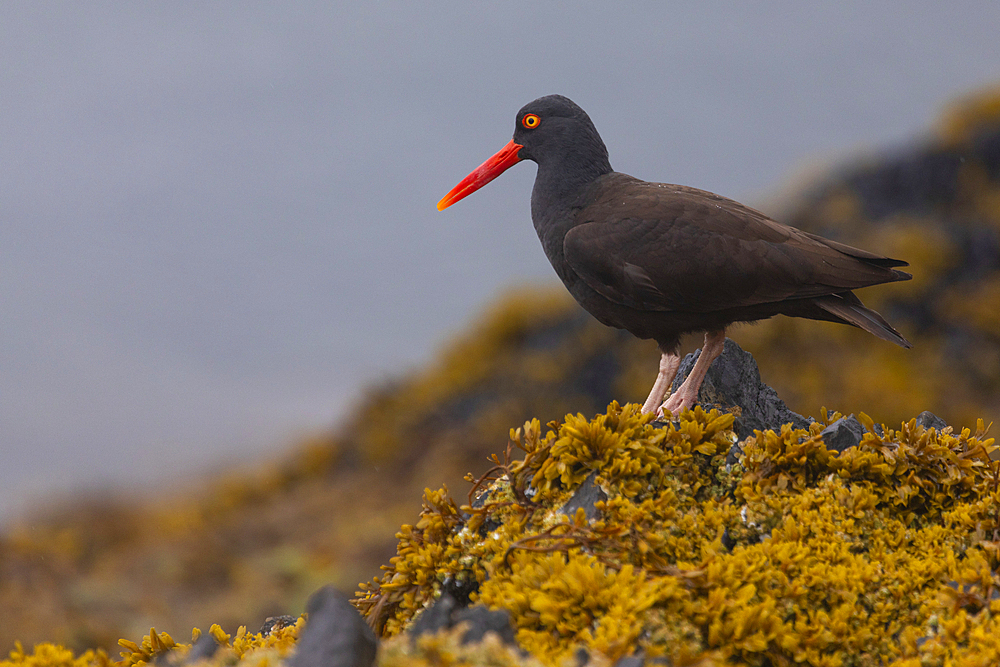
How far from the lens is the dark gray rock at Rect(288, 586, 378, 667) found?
2.56 meters

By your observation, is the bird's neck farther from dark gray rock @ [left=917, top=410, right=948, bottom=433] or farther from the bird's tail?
dark gray rock @ [left=917, top=410, right=948, bottom=433]

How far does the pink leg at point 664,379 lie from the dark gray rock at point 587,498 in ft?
4.66

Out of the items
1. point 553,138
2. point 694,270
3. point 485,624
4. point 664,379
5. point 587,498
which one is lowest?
point 485,624

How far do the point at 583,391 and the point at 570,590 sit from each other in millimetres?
11977

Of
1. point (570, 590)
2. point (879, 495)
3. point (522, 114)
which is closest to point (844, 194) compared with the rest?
point (522, 114)

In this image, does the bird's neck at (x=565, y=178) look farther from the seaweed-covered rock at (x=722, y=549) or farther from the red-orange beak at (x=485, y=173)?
the seaweed-covered rock at (x=722, y=549)

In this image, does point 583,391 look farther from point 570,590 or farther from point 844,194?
point 570,590

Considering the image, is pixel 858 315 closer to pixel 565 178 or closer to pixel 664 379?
pixel 664 379

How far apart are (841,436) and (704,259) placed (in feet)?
4.55

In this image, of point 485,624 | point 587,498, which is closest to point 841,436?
point 587,498

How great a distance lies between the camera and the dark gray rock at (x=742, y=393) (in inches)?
192

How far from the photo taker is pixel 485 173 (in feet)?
20.9

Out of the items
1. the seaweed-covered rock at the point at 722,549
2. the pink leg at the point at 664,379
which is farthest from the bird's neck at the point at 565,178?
the seaweed-covered rock at the point at 722,549

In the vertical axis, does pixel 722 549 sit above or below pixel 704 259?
A: below
